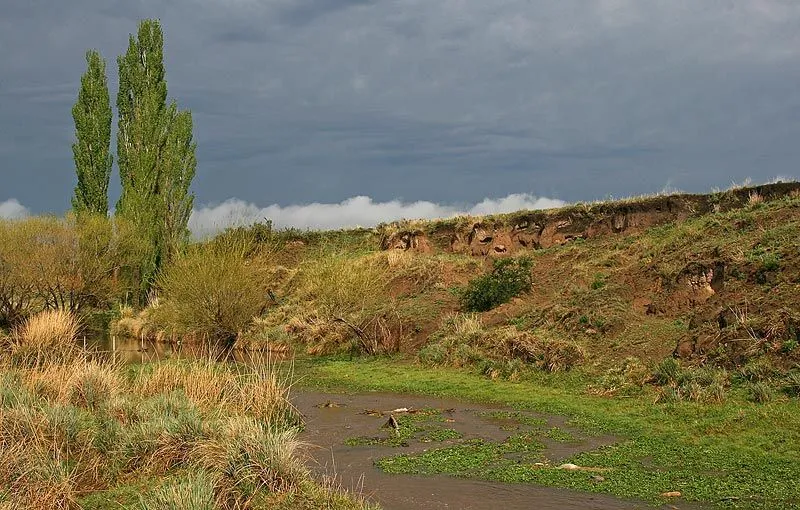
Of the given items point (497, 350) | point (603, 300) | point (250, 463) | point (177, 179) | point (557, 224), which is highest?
point (177, 179)

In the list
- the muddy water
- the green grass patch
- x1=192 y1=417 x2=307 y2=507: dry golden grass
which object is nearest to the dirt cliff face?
the green grass patch

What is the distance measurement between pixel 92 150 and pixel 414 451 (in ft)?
121

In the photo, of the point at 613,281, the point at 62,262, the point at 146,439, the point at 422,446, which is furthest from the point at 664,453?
the point at 62,262

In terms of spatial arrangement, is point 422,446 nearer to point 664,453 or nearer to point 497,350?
point 664,453

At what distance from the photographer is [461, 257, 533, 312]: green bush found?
31.4 meters

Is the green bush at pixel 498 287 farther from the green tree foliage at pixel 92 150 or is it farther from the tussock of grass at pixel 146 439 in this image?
the green tree foliage at pixel 92 150

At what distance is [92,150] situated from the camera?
1747 inches

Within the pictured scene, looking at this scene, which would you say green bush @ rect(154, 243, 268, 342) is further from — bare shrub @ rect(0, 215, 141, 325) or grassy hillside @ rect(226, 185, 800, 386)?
bare shrub @ rect(0, 215, 141, 325)

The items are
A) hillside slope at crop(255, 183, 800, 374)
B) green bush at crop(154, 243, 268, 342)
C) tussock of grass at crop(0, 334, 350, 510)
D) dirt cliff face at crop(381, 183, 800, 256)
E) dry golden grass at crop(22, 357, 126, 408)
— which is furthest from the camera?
dirt cliff face at crop(381, 183, 800, 256)

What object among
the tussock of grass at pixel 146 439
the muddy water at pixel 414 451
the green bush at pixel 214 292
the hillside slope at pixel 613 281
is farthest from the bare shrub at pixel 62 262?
the tussock of grass at pixel 146 439

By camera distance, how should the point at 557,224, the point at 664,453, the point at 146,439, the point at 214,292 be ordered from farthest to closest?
the point at 557,224 < the point at 214,292 < the point at 664,453 < the point at 146,439

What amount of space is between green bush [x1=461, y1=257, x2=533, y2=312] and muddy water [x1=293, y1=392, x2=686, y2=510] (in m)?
10.8

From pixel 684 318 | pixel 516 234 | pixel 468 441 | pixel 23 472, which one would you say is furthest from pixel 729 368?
pixel 516 234

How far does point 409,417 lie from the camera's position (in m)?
17.6
